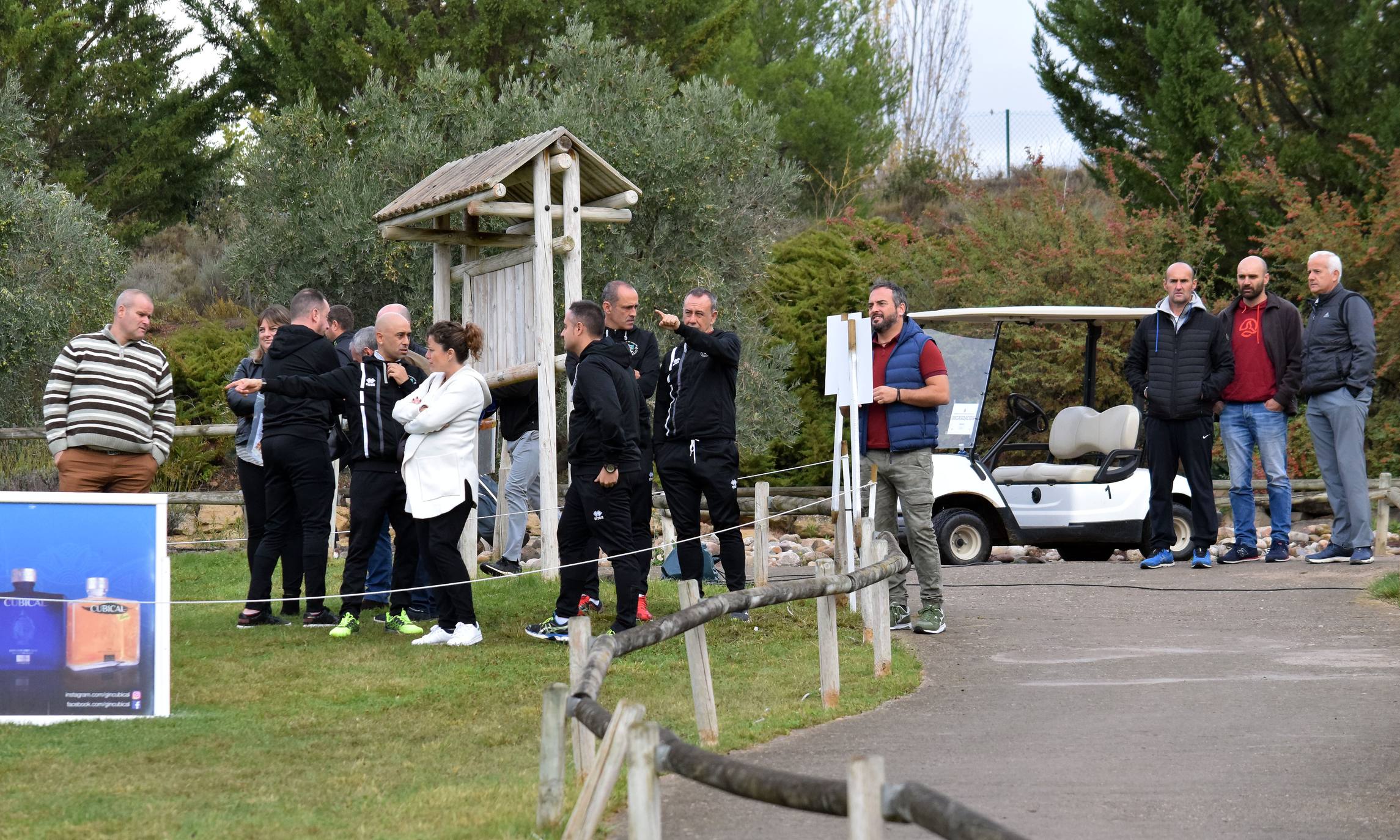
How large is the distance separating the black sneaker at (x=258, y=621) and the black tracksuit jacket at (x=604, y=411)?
219cm

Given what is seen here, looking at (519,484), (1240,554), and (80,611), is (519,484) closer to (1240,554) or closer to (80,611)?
(80,611)

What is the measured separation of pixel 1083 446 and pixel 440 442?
6811 mm

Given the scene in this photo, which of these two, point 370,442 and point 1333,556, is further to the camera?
point 1333,556

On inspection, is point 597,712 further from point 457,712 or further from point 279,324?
point 279,324

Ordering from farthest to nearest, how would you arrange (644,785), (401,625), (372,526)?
(401,625)
(372,526)
(644,785)

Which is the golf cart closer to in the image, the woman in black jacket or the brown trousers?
the woman in black jacket

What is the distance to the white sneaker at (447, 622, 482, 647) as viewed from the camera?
8.41 metres

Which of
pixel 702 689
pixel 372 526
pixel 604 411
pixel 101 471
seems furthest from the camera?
pixel 372 526

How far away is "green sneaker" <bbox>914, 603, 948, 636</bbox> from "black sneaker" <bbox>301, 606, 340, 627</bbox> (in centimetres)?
338

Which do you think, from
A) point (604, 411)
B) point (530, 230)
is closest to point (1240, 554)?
point (530, 230)

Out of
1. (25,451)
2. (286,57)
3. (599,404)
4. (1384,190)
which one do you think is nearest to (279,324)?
(599,404)

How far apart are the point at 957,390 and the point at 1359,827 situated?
28.5 ft

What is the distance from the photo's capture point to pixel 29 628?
6.54 metres

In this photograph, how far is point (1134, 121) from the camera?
22.5 m
